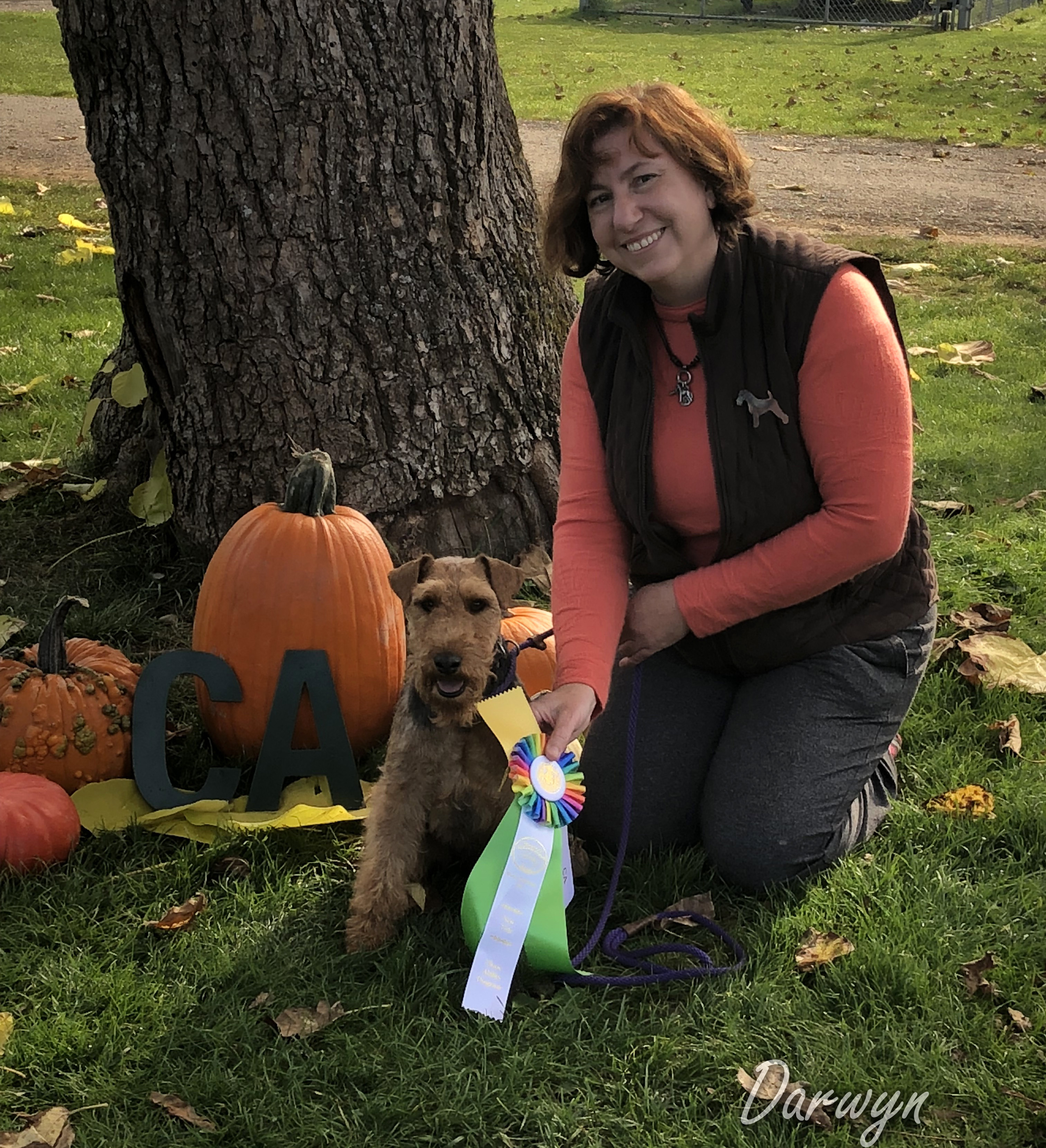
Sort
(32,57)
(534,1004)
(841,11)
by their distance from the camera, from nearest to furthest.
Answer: (534,1004) → (32,57) → (841,11)

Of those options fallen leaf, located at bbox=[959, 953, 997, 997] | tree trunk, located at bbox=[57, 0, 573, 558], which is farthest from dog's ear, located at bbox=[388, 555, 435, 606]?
fallen leaf, located at bbox=[959, 953, 997, 997]

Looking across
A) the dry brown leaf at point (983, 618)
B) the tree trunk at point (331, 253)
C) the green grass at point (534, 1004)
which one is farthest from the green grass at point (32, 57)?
the green grass at point (534, 1004)

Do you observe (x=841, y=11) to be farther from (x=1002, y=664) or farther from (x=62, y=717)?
(x=62, y=717)

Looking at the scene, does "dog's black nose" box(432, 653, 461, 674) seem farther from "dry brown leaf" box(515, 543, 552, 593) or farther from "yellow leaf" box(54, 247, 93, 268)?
→ "yellow leaf" box(54, 247, 93, 268)

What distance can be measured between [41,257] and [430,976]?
7625mm

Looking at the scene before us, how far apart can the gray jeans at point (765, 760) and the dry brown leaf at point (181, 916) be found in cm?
109

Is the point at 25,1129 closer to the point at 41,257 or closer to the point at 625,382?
the point at 625,382

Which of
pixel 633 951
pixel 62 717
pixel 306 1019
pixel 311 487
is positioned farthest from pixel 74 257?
pixel 633 951

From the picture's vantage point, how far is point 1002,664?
13.4 ft

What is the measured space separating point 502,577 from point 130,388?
2.28 meters

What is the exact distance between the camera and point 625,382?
10.5 feet

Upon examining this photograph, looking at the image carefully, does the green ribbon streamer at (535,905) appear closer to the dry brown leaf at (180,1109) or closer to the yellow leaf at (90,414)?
the dry brown leaf at (180,1109)

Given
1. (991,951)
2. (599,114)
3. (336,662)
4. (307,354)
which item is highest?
(599,114)

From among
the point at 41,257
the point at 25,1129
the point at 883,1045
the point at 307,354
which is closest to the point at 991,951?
the point at 883,1045
